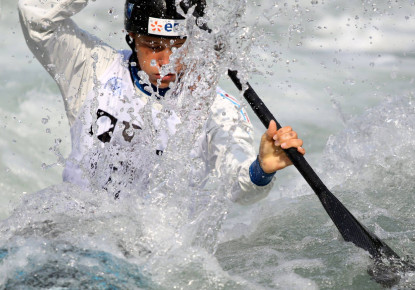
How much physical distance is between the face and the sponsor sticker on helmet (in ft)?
0.12

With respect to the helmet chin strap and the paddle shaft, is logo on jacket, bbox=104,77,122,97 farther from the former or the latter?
the paddle shaft

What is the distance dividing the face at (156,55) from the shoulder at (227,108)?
0.25 meters

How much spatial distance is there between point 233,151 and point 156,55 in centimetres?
55

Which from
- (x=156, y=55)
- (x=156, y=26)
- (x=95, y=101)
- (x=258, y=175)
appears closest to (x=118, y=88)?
(x=95, y=101)

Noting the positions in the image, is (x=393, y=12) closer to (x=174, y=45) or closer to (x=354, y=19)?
(x=354, y=19)

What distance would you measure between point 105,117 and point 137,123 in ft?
0.51

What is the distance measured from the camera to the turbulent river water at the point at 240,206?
2.29 meters

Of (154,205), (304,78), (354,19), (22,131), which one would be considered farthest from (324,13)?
(154,205)

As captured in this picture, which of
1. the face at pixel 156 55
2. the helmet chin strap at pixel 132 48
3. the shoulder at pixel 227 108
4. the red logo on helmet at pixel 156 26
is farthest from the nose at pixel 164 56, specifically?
the shoulder at pixel 227 108

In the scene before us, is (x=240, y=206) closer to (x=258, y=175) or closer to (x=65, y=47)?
(x=258, y=175)

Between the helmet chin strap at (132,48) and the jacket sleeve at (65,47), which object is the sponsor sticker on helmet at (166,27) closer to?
the helmet chin strap at (132,48)

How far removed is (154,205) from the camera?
2705 mm

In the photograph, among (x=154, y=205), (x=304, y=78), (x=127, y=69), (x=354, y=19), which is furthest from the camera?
(x=354, y=19)

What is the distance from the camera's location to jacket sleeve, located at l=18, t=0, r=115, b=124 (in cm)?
293
